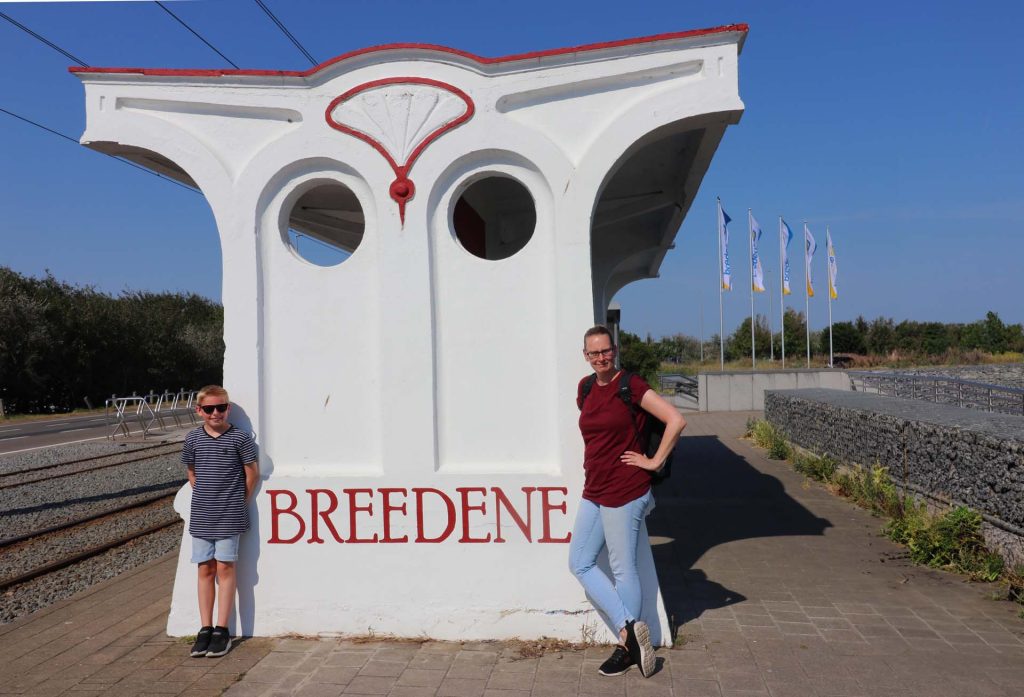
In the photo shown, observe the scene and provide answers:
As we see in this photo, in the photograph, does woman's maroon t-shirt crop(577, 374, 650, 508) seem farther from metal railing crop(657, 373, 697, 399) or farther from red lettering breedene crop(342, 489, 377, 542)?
metal railing crop(657, 373, 697, 399)

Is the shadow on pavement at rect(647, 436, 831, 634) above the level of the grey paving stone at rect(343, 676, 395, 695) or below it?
below

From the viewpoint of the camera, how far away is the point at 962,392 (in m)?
15.5

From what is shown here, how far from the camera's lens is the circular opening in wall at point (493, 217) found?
24.6 feet

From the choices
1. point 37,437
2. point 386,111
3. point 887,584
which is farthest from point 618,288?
Answer: point 37,437

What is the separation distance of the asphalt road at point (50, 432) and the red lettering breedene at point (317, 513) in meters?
18.7

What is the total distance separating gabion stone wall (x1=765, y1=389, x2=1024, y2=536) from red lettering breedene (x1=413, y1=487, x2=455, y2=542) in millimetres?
4098

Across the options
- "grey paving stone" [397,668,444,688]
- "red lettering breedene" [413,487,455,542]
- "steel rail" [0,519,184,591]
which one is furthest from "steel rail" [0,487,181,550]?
"grey paving stone" [397,668,444,688]

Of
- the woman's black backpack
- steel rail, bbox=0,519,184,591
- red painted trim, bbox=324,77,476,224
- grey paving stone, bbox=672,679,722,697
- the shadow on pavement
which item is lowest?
steel rail, bbox=0,519,184,591

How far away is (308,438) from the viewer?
17.8ft

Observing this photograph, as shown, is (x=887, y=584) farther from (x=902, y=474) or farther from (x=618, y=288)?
(x=618, y=288)

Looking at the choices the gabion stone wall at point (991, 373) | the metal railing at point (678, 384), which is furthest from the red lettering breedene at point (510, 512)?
the gabion stone wall at point (991, 373)

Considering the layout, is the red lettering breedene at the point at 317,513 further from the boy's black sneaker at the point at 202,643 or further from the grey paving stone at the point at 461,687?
the grey paving stone at the point at 461,687

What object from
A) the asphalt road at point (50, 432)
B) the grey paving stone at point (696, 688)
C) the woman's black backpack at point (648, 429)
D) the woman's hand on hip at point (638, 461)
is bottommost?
the asphalt road at point (50, 432)

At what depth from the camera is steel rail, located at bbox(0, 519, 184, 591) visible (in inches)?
298
